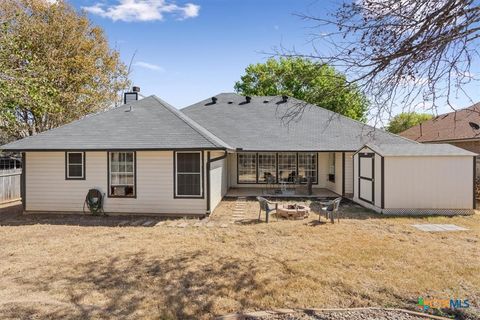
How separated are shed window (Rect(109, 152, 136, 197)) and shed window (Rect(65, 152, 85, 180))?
107 cm

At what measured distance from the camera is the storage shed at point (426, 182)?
10.4 metres

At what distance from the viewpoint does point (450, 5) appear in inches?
141

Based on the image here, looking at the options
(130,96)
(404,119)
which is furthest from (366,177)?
(130,96)

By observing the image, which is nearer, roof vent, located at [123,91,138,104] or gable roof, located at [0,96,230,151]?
gable roof, located at [0,96,230,151]

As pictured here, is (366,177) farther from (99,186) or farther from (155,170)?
(99,186)

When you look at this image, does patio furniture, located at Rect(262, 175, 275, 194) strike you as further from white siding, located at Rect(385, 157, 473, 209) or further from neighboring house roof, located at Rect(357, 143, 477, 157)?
white siding, located at Rect(385, 157, 473, 209)

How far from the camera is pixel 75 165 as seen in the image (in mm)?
10758

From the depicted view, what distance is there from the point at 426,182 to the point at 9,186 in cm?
1802

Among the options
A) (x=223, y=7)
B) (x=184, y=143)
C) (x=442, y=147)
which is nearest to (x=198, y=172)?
(x=184, y=143)

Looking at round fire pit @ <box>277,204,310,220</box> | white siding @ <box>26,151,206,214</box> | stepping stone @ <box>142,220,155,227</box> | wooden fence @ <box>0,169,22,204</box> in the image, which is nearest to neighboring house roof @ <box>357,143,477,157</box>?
round fire pit @ <box>277,204,310,220</box>

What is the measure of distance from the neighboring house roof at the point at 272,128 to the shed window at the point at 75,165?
657 centimetres

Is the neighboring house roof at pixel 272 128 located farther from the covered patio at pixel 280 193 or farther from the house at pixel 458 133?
the house at pixel 458 133

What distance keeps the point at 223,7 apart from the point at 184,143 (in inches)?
172

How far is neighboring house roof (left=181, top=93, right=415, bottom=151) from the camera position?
14562 millimetres
